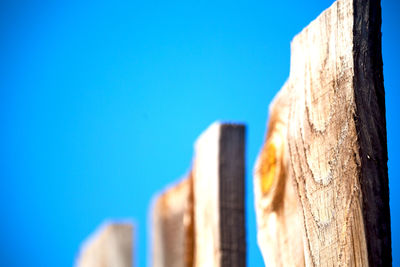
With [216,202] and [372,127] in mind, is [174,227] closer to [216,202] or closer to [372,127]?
[216,202]

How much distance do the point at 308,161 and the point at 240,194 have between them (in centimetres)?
74

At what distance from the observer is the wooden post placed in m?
1.66

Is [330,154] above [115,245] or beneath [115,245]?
beneath

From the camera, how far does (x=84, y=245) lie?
5.14 m

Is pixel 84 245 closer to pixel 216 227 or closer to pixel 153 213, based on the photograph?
pixel 153 213

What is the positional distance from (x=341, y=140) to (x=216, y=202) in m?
0.89

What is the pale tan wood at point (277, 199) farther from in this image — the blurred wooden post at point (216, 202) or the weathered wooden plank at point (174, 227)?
the weathered wooden plank at point (174, 227)

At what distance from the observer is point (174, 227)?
3.25 m

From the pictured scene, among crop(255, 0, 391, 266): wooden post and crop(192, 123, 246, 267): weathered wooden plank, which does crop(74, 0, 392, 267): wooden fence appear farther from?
crop(192, 123, 246, 267): weathered wooden plank

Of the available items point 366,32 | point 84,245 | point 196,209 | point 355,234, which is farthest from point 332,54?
point 84,245

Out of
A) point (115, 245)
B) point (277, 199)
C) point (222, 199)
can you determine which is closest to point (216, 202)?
point (222, 199)

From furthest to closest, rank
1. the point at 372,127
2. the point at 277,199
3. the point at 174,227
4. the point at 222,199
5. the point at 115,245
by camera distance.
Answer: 1. the point at 115,245
2. the point at 174,227
3. the point at 222,199
4. the point at 277,199
5. the point at 372,127

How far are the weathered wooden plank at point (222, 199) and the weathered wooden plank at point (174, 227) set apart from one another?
5.0 inches

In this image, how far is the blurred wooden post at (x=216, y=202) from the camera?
2504 mm
